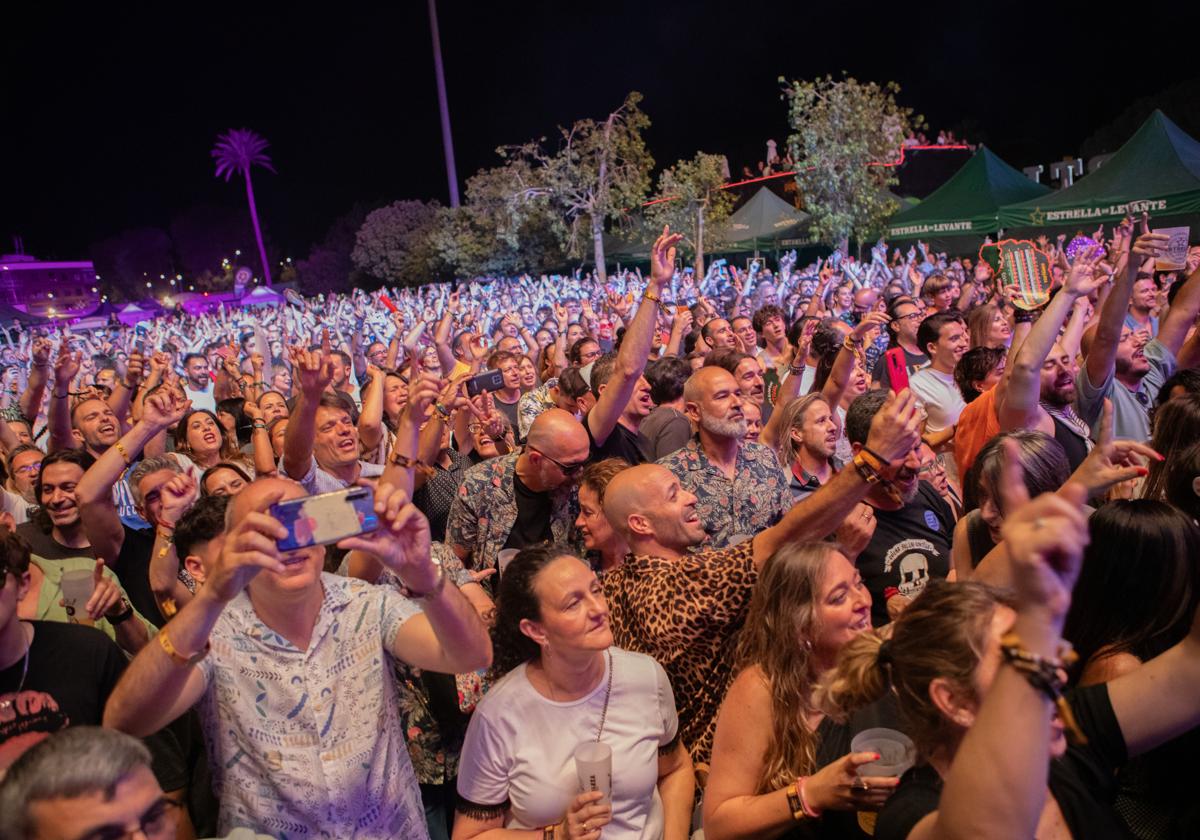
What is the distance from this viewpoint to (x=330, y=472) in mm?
4441

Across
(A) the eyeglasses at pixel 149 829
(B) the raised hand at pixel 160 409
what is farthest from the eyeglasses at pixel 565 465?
(A) the eyeglasses at pixel 149 829

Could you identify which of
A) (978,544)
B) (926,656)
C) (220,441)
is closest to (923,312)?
(978,544)

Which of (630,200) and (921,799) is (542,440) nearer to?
(921,799)

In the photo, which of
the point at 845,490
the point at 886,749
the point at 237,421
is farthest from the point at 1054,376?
the point at 237,421

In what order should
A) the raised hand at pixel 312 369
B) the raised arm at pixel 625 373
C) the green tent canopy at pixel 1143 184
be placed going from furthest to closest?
the green tent canopy at pixel 1143 184
the raised arm at pixel 625 373
the raised hand at pixel 312 369

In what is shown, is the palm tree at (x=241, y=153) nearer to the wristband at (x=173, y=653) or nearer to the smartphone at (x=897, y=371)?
the smartphone at (x=897, y=371)

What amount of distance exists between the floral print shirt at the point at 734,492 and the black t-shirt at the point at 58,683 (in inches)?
91.7

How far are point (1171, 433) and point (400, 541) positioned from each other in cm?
284

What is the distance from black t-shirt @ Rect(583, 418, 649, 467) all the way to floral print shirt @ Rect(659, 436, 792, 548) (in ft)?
1.10

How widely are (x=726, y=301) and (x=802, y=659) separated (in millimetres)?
12520

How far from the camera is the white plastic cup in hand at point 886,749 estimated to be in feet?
5.92

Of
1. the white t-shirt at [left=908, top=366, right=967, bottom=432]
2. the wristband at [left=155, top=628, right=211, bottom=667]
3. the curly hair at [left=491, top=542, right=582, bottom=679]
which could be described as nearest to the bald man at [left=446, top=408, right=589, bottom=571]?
the curly hair at [left=491, top=542, right=582, bottom=679]

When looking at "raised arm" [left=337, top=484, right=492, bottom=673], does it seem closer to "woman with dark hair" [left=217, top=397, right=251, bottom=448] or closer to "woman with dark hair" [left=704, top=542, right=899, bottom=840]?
"woman with dark hair" [left=704, top=542, right=899, bottom=840]

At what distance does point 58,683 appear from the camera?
2.14 meters
